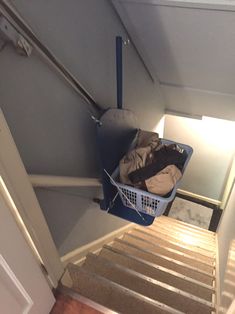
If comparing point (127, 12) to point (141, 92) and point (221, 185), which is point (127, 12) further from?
point (221, 185)

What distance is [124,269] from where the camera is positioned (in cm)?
154

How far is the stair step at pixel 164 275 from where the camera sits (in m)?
1.59

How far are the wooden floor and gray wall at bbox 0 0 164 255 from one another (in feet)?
0.79

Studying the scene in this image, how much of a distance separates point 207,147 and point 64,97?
246 cm

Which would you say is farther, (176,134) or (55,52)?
(176,134)

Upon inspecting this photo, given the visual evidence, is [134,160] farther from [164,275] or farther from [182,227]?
[182,227]

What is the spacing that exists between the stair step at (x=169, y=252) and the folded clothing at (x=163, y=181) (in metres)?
0.79

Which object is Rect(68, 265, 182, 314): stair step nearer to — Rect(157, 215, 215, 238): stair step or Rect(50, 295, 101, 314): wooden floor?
Rect(50, 295, 101, 314): wooden floor

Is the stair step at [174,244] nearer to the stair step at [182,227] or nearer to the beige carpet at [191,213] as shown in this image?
the stair step at [182,227]

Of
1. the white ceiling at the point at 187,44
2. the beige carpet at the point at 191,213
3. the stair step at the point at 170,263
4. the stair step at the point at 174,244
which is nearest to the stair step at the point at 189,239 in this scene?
the stair step at the point at 174,244


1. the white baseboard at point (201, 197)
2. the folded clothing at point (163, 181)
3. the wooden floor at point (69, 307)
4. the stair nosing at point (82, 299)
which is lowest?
the wooden floor at point (69, 307)

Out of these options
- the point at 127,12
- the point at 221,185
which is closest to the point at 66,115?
the point at 127,12

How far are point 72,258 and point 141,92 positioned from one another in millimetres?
1322

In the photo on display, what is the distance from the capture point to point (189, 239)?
2.57 m
